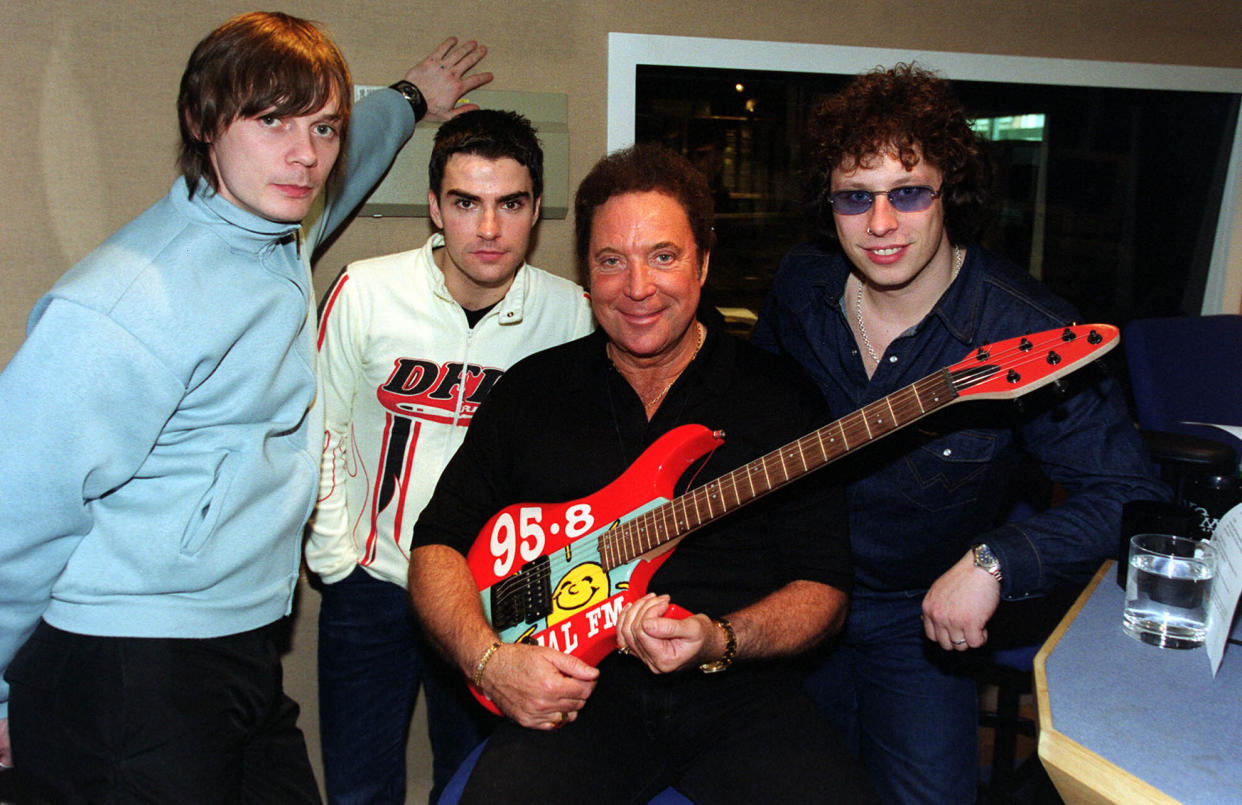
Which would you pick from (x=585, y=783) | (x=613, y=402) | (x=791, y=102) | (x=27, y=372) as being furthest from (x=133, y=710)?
(x=791, y=102)

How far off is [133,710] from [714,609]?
1041mm

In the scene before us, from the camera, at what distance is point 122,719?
1.41 m

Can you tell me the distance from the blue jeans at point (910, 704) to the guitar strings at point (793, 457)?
21.4 inches

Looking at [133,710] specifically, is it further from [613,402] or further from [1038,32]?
[1038,32]

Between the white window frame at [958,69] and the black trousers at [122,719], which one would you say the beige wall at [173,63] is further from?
the black trousers at [122,719]

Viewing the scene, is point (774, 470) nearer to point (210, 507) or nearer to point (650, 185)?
point (650, 185)

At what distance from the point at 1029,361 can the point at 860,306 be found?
541 mm

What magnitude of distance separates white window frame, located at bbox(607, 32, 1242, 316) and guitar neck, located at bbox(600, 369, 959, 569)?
1.27 m

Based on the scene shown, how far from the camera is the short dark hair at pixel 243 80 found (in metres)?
1.42

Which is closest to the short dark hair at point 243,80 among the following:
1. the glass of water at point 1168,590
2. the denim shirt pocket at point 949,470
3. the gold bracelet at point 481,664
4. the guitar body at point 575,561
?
the guitar body at point 575,561

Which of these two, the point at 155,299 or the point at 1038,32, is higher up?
the point at 1038,32

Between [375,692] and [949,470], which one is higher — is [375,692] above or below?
below

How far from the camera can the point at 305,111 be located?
1.48m

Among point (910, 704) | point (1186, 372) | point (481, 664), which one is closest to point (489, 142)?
point (481, 664)
